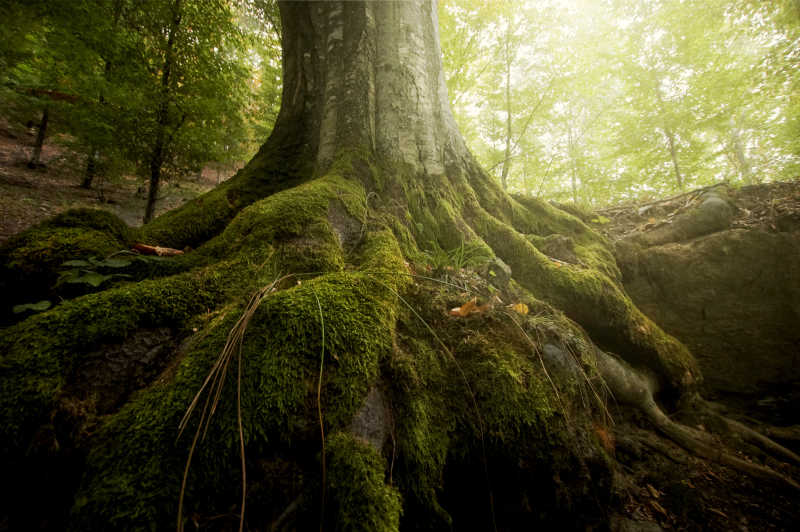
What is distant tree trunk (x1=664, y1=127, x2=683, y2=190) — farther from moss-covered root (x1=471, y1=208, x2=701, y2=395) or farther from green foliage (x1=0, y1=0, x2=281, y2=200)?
green foliage (x1=0, y1=0, x2=281, y2=200)

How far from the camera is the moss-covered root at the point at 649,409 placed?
6.69 feet

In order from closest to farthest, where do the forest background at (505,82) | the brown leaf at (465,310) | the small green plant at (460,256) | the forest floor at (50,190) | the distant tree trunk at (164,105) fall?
the brown leaf at (465,310)
the small green plant at (460,256)
the forest background at (505,82)
the distant tree trunk at (164,105)
the forest floor at (50,190)

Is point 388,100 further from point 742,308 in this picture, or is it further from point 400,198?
point 742,308

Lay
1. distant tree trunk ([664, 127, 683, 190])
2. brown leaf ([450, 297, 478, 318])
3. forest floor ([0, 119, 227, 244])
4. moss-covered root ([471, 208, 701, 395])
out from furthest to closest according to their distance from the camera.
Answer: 1. distant tree trunk ([664, 127, 683, 190])
2. forest floor ([0, 119, 227, 244])
3. moss-covered root ([471, 208, 701, 395])
4. brown leaf ([450, 297, 478, 318])

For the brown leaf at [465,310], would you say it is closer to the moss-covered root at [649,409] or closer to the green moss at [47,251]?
the moss-covered root at [649,409]

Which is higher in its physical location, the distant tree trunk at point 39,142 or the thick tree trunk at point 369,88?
the distant tree trunk at point 39,142

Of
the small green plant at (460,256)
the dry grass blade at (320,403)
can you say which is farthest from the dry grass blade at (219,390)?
the small green plant at (460,256)

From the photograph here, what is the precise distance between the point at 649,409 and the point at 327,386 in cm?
269

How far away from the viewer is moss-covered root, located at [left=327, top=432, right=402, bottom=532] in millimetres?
993

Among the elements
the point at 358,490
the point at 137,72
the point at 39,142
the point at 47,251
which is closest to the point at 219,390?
the point at 358,490

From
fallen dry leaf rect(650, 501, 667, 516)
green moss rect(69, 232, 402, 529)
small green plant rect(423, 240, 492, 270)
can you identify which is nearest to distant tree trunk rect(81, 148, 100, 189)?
green moss rect(69, 232, 402, 529)

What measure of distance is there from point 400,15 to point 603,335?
13.4 feet

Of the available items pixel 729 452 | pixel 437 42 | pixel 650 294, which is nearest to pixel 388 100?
pixel 437 42

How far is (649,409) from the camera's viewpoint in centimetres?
228
